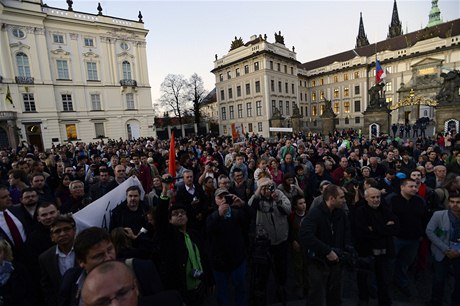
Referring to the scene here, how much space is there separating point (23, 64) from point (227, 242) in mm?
37629

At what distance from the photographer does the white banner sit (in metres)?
3.87

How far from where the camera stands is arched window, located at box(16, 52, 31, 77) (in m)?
28.2

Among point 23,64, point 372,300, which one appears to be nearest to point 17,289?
point 372,300

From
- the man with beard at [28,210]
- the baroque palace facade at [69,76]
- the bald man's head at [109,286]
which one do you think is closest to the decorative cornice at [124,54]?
the baroque palace facade at [69,76]

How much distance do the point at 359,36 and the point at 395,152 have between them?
82.9 m

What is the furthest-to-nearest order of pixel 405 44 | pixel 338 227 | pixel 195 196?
pixel 405 44, pixel 195 196, pixel 338 227

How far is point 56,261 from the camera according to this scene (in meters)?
2.60

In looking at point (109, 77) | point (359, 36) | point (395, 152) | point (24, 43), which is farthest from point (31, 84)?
point (359, 36)

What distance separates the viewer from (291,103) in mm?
44938

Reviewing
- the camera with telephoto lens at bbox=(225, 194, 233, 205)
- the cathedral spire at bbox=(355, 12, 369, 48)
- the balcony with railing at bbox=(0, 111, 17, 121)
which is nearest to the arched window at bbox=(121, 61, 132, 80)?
the balcony with railing at bbox=(0, 111, 17, 121)

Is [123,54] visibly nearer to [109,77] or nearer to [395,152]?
[109,77]

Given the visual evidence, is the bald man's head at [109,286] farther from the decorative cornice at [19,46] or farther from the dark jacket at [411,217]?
the decorative cornice at [19,46]

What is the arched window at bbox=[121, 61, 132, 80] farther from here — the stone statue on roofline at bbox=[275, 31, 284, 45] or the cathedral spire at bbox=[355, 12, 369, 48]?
the cathedral spire at bbox=[355, 12, 369, 48]

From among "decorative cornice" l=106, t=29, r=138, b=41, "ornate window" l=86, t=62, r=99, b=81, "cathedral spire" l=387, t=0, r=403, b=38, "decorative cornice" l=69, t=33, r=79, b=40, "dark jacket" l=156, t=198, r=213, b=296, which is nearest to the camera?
"dark jacket" l=156, t=198, r=213, b=296
